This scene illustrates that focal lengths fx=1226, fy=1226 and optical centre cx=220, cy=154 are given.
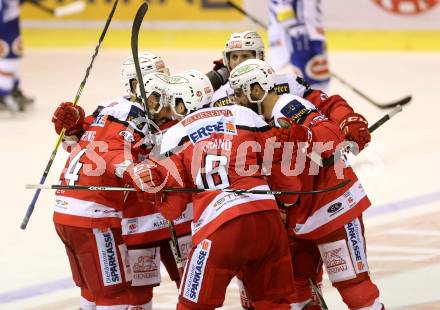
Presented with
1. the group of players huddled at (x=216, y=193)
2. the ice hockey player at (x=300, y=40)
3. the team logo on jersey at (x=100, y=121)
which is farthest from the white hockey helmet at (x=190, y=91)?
the ice hockey player at (x=300, y=40)

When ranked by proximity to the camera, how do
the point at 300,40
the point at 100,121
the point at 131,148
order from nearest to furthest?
the point at 131,148, the point at 100,121, the point at 300,40

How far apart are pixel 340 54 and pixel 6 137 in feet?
14.2

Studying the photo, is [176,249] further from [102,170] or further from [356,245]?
[356,245]

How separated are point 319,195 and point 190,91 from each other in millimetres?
797

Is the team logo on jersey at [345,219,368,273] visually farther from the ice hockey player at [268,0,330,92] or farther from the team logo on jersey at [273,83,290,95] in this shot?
the ice hockey player at [268,0,330,92]

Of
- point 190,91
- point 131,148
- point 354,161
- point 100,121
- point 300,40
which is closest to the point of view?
point 190,91

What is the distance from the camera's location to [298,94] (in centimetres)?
601

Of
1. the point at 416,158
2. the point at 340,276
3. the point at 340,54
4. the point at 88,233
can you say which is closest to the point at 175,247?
the point at 88,233

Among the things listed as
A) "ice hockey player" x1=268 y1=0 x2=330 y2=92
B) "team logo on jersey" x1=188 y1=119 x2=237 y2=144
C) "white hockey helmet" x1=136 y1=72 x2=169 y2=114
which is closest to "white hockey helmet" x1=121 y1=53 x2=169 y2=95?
"white hockey helmet" x1=136 y1=72 x2=169 y2=114

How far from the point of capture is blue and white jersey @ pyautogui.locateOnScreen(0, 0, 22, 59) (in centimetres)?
1162

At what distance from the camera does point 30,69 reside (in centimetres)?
1411

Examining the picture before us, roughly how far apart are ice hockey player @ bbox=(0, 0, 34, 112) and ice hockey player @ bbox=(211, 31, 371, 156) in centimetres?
554

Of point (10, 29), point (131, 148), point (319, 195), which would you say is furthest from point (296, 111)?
point (10, 29)

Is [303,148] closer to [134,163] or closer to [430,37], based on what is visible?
[134,163]
